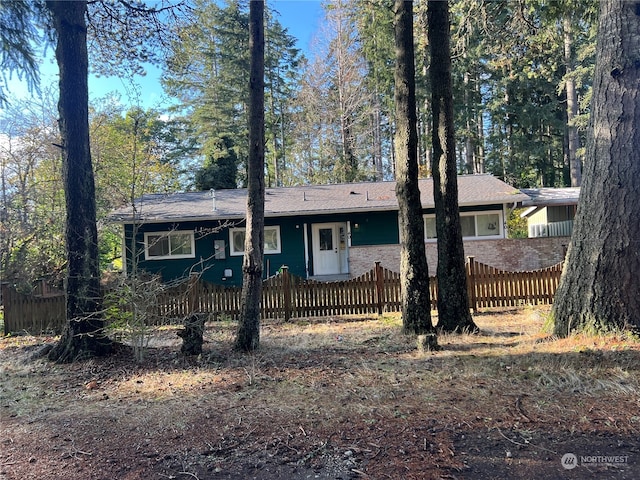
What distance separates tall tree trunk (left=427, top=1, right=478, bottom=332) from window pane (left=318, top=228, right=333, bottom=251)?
8.80 meters

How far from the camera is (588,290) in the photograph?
5195 mm

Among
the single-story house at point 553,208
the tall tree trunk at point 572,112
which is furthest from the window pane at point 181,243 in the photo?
the tall tree trunk at point 572,112

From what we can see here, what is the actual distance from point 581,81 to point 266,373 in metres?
25.1

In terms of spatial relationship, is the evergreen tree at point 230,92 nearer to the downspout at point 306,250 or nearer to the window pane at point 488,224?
the downspout at point 306,250

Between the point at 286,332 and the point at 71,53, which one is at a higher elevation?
the point at 71,53

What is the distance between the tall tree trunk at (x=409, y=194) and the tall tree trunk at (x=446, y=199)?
376 millimetres

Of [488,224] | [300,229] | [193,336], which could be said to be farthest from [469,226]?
[193,336]

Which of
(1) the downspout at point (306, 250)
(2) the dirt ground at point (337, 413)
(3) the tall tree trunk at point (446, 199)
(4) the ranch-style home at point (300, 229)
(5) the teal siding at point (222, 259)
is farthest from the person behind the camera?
(1) the downspout at point (306, 250)

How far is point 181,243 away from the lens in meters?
15.5

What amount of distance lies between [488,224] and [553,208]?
4.80 m

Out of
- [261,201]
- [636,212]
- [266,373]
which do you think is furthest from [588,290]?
[261,201]

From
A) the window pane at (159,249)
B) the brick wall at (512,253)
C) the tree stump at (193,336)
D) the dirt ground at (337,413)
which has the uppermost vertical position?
the window pane at (159,249)

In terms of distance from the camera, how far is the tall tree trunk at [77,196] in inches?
244

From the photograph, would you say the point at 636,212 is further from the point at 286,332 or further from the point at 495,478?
the point at 286,332
